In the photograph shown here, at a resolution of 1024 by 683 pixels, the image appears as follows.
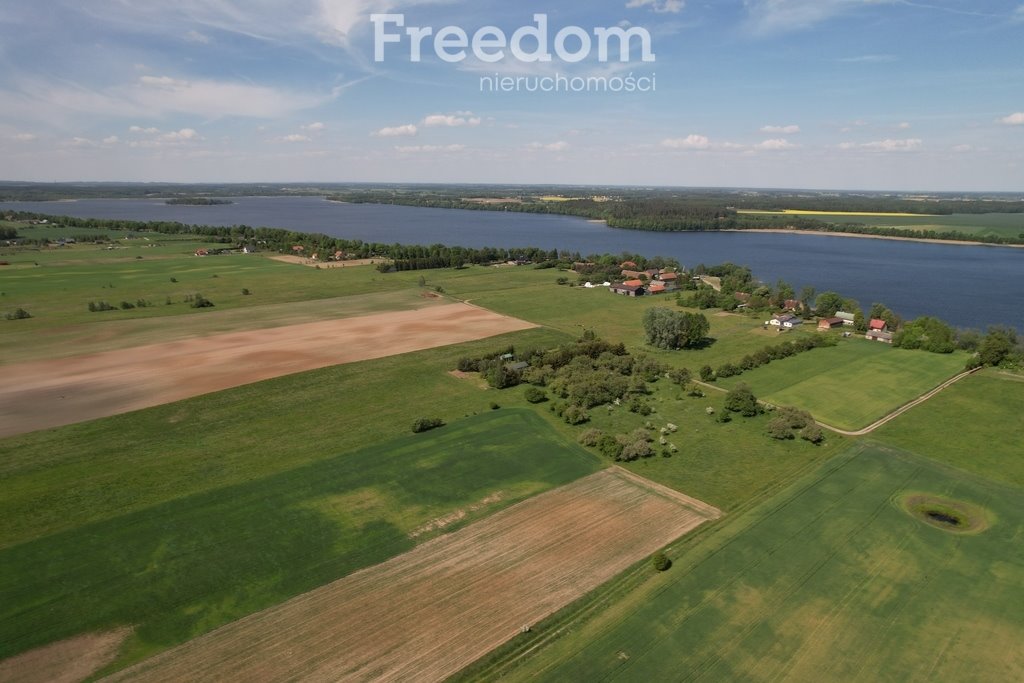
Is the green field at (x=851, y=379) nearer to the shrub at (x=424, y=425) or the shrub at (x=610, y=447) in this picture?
the shrub at (x=610, y=447)

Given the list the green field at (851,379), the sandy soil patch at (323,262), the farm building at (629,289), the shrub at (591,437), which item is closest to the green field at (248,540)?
the shrub at (591,437)

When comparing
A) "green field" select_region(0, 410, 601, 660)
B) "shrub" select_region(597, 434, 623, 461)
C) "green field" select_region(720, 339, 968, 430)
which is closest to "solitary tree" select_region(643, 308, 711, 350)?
"green field" select_region(720, 339, 968, 430)

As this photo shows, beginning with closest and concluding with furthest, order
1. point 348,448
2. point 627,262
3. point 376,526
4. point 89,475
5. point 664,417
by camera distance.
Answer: point 376,526
point 89,475
point 348,448
point 664,417
point 627,262

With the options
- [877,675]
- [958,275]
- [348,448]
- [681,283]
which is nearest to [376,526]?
[348,448]

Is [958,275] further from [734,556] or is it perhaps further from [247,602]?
[247,602]

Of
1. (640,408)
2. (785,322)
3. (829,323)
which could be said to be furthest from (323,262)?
(829,323)

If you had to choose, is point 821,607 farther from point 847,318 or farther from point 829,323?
point 847,318
